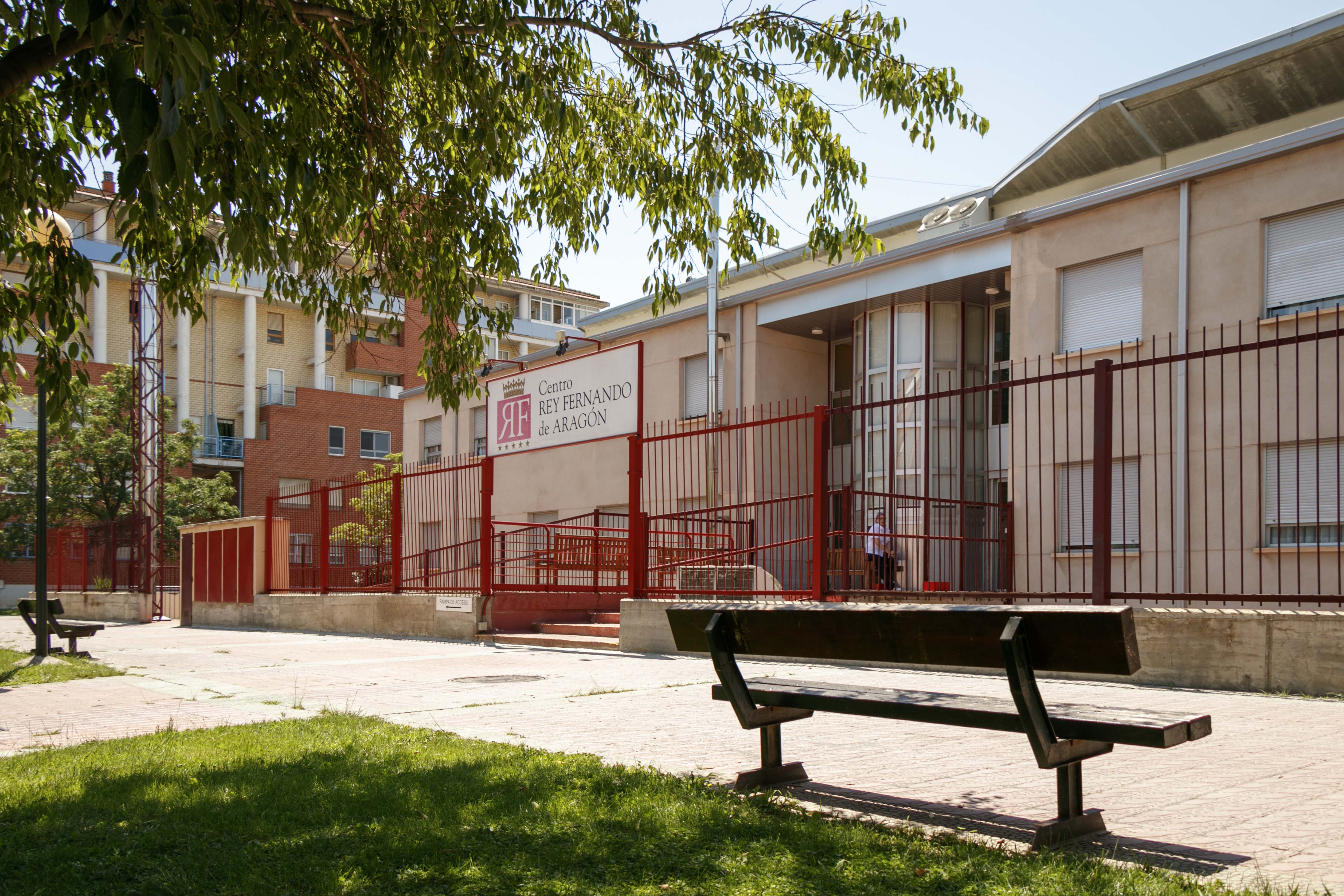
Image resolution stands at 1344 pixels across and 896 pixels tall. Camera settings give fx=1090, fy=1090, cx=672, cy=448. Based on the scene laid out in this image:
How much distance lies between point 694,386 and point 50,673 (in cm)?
1466

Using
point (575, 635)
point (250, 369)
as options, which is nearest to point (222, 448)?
point (250, 369)

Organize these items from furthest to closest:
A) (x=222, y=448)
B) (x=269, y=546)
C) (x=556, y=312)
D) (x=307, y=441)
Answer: (x=556, y=312)
(x=307, y=441)
(x=222, y=448)
(x=269, y=546)

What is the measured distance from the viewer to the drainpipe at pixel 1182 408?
13969 millimetres

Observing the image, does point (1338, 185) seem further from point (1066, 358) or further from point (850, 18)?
point (850, 18)

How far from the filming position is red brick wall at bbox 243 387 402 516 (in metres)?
49.1

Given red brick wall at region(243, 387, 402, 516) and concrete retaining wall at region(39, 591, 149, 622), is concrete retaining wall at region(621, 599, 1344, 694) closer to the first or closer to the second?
concrete retaining wall at region(39, 591, 149, 622)

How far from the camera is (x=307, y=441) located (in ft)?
167

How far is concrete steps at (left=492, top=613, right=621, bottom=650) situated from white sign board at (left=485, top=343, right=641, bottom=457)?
2525 millimetres

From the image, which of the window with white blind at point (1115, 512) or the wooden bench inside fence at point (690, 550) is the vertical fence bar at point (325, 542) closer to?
the wooden bench inside fence at point (690, 550)

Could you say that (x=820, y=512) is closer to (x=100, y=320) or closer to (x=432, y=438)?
(x=432, y=438)

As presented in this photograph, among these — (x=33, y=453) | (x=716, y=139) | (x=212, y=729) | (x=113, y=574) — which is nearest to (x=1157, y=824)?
(x=212, y=729)

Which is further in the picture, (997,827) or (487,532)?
(487,532)

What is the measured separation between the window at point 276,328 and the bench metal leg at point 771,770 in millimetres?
52074

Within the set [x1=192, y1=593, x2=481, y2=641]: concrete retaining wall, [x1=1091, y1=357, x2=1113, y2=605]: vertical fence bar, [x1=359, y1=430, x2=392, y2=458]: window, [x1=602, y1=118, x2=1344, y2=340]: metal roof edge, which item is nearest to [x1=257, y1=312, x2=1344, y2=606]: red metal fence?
[x1=1091, y1=357, x2=1113, y2=605]: vertical fence bar
